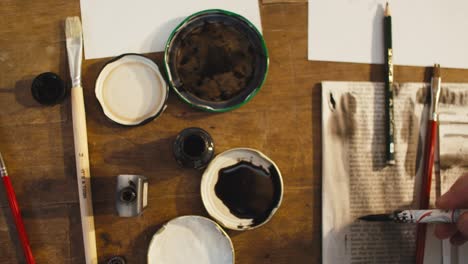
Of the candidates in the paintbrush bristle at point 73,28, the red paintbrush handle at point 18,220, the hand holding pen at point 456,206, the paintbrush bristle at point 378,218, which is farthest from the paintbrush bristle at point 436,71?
the red paintbrush handle at point 18,220

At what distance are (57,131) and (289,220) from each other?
55cm

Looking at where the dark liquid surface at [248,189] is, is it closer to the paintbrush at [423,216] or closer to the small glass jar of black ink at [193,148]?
the small glass jar of black ink at [193,148]

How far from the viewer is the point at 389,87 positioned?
2.53ft

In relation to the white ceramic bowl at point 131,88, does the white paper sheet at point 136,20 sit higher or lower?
higher

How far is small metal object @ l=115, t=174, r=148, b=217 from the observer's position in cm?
69

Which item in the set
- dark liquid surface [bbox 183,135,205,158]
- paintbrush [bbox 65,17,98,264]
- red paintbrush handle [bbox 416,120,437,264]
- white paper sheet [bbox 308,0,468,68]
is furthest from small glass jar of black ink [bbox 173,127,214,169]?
red paintbrush handle [bbox 416,120,437,264]

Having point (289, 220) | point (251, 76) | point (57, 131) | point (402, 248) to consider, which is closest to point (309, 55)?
point (251, 76)

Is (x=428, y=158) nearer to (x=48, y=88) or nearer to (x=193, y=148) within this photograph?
(x=193, y=148)

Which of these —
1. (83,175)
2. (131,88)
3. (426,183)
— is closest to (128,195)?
(83,175)

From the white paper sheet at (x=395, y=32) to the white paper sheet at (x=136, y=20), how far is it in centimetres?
15

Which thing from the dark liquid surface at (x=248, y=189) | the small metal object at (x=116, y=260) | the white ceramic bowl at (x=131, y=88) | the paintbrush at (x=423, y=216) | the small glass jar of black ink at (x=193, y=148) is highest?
the white ceramic bowl at (x=131, y=88)

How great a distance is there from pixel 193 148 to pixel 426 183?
512mm

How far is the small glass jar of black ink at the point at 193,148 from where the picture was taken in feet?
2.36

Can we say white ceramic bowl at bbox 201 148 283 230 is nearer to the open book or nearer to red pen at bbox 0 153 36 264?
the open book
